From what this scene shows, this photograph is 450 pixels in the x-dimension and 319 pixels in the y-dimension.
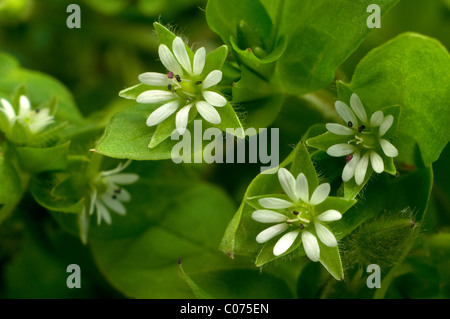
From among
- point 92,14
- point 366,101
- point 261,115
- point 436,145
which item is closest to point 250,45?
point 261,115

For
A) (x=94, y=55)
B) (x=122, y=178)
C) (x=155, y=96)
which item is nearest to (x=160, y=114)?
(x=155, y=96)

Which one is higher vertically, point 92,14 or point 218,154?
point 92,14

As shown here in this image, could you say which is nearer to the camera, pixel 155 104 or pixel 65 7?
pixel 155 104

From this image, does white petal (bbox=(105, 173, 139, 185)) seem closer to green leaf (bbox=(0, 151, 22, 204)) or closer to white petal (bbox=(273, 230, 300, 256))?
green leaf (bbox=(0, 151, 22, 204))

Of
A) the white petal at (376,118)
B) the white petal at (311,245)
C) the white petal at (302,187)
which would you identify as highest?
the white petal at (376,118)

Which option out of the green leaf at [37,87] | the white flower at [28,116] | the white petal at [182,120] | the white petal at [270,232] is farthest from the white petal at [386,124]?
the green leaf at [37,87]

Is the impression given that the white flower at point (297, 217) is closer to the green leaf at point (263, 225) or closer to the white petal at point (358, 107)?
the green leaf at point (263, 225)

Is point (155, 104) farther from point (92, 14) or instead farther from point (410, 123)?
point (92, 14)
